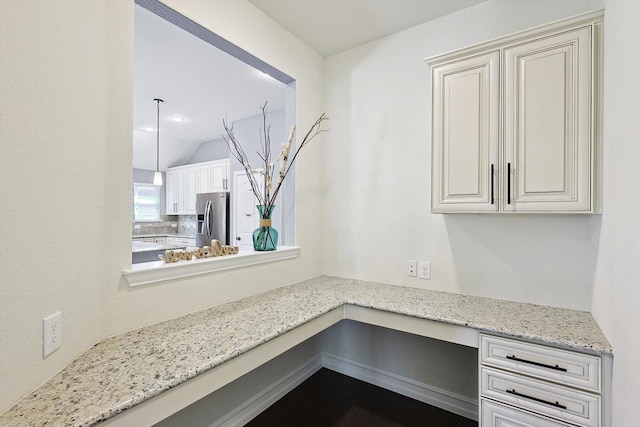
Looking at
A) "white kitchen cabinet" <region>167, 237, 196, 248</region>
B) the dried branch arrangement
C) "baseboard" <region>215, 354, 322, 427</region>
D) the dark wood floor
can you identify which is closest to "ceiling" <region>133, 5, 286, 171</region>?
the dried branch arrangement

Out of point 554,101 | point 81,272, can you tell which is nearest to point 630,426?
point 554,101

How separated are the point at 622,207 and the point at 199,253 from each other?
1954 millimetres

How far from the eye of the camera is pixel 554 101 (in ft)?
5.02

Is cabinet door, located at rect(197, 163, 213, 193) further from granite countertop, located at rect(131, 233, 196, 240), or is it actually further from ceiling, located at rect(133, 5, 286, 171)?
granite countertop, located at rect(131, 233, 196, 240)

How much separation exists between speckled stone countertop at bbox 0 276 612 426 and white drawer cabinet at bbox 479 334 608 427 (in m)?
0.07

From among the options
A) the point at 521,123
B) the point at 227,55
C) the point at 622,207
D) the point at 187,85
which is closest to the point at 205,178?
the point at 187,85

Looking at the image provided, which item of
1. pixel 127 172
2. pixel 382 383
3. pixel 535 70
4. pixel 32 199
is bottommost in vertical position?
pixel 382 383

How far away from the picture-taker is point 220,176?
5.21 m

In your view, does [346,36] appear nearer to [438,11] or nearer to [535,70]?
[438,11]

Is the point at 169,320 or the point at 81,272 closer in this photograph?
the point at 81,272

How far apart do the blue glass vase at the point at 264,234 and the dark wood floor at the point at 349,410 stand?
1.13 m

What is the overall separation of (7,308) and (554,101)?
90.4 inches

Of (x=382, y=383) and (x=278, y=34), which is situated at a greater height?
(x=278, y=34)

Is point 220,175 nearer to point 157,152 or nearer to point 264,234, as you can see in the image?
point 157,152
